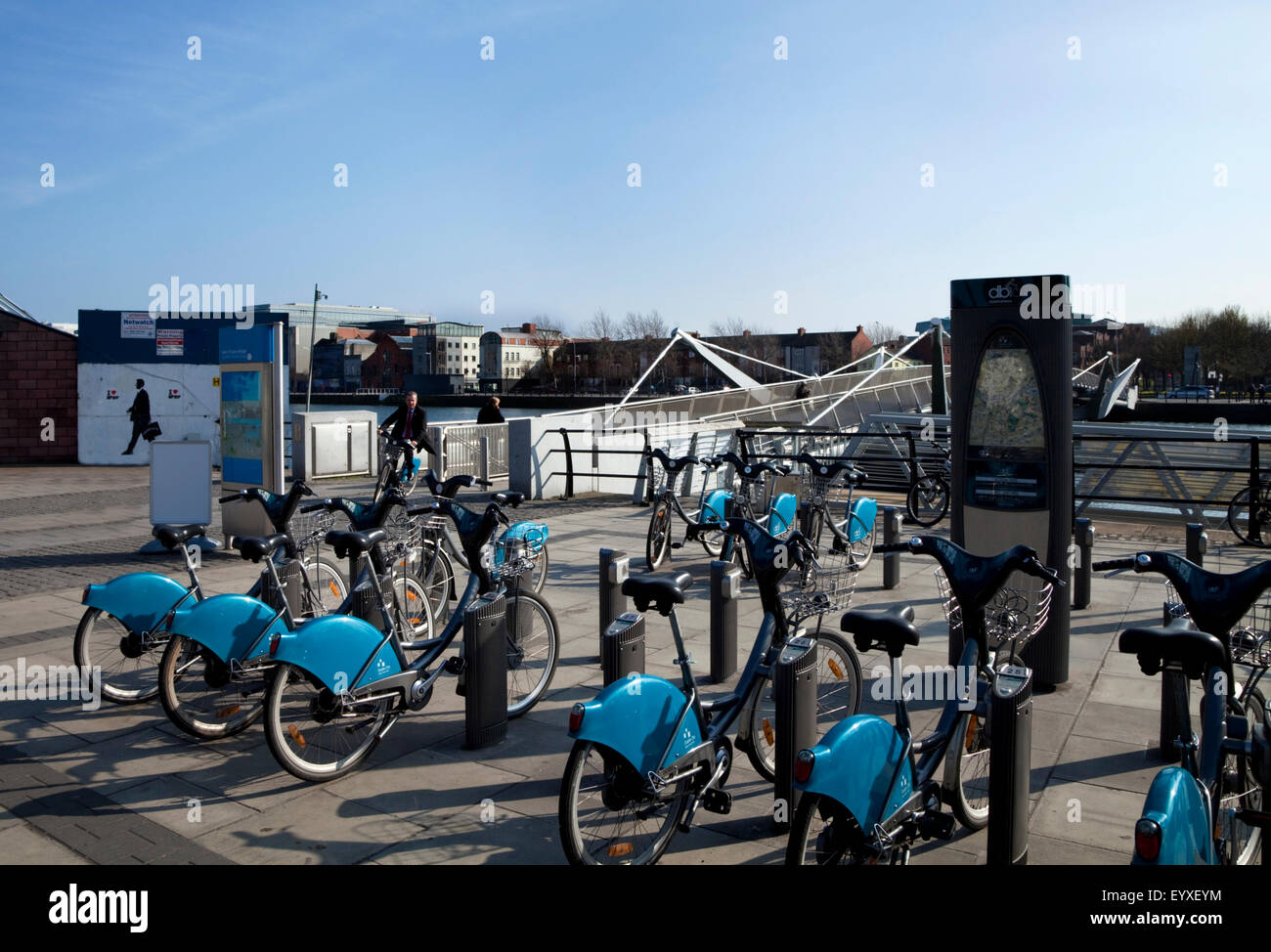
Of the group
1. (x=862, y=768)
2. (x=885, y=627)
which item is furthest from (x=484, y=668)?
(x=862, y=768)

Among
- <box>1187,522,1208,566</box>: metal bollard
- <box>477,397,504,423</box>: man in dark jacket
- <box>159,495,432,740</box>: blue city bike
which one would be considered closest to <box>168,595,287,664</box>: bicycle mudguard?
<box>159,495,432,740</box>: blue city bike

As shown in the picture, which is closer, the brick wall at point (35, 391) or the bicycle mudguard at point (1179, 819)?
the bicycle mudguard at point (1179, 819)

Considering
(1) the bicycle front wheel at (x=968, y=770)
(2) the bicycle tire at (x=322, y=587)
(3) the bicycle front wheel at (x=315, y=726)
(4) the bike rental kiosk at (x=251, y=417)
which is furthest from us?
(4) the bike rental kiosk at (x=251, y=417)

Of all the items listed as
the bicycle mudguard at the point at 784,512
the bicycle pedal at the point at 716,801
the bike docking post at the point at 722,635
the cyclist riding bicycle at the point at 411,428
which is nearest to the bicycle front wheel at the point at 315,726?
the bicycle pedal at the point at 716,801

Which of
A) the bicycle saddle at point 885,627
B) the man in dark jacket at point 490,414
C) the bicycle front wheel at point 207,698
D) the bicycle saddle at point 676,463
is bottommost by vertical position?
the bicycle front wheel at point 207,698

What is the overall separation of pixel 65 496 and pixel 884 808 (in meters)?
15.5

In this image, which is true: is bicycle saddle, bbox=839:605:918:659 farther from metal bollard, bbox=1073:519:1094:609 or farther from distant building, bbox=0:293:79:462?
distant building, bbox=0:293:79:462

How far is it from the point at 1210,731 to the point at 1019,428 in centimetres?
300

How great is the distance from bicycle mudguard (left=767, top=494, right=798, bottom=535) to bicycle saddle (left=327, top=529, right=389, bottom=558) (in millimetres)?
4293

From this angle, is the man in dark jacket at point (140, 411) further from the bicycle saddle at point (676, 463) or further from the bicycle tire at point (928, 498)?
the bicycle tire at point (928, 498)

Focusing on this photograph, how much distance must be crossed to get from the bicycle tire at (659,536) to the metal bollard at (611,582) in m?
3.47

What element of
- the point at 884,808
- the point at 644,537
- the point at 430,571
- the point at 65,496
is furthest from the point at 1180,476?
the point at 65,496

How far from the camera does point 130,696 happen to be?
18.0ft

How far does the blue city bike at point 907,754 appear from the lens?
285 centimetres
